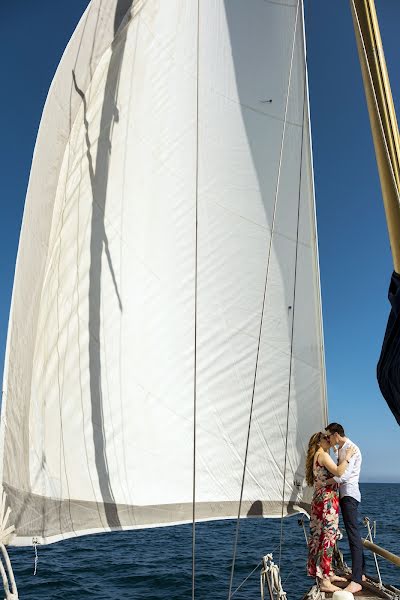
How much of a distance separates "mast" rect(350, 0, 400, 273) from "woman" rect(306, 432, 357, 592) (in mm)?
2167

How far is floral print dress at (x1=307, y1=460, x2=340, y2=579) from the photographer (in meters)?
4.17

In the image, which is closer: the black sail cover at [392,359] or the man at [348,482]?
the black sail cover at [392,359]

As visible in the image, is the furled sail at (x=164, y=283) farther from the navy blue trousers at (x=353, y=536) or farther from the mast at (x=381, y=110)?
the mast at (x=381, y=110)

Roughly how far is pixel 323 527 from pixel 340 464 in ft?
1.73

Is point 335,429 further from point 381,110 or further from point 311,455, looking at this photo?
point 381,110

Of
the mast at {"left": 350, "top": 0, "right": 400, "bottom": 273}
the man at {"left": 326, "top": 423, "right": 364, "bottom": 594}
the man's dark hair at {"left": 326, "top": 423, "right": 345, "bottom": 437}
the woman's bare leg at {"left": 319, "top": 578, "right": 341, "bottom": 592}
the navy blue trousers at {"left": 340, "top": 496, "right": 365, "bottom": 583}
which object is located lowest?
the woman's bare leg at {"left": 319, "top": 578, "right": 341, "bottom": 592}

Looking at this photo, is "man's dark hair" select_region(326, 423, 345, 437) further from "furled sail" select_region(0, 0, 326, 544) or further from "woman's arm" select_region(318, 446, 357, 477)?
"furled sail" select_region(0, 0, 326, 544)

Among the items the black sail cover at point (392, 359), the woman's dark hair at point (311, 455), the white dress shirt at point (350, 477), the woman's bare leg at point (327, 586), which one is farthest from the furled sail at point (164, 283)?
the black sail cover at point (392, 359)

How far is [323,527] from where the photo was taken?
4.25 metres

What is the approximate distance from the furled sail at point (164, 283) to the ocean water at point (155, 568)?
2.01 m

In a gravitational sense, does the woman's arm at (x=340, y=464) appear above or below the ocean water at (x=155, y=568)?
above

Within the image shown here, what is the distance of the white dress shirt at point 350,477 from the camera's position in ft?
14.1

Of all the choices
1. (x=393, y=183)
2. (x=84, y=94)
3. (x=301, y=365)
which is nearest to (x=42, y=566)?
(x=301, y=365)

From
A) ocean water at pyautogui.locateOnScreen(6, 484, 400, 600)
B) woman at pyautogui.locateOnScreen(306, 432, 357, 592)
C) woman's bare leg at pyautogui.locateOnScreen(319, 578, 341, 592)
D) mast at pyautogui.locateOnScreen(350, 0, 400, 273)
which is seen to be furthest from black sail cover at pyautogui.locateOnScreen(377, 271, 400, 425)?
ocean water at pyautogui.locateOnScreen(6, 484, 400, 600)
